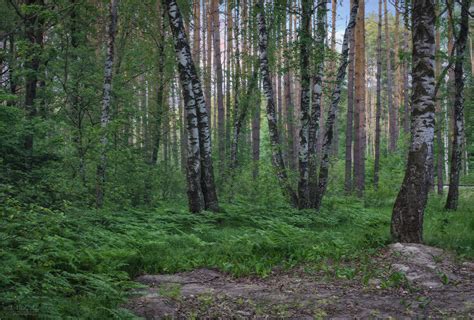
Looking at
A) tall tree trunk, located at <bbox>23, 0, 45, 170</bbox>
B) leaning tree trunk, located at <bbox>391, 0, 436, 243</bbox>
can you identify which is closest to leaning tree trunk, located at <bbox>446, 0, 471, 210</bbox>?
leaning tree trunk, located at <bbox>391, 0, 436, 243</bbox>

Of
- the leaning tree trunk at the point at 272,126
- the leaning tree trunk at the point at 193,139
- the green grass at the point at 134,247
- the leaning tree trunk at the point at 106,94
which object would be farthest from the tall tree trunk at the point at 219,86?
the green grass at the point at 134,247

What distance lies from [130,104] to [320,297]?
42.2 ft

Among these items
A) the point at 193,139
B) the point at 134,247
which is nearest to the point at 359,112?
the point at 193,139

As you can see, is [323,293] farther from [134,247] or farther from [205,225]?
[205,225]

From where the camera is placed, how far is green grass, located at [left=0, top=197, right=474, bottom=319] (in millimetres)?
4102

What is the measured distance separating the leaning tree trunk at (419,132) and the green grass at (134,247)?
56 centimetres

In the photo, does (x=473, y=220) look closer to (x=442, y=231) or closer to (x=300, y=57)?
(x=442, y=231)

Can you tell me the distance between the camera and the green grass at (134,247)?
4102 mm

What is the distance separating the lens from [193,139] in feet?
34.0

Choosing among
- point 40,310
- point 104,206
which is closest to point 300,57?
point 104,206

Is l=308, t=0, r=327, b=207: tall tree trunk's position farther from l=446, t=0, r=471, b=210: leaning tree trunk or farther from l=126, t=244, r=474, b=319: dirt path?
l=126, t=244, r=474, b=319: dirt path

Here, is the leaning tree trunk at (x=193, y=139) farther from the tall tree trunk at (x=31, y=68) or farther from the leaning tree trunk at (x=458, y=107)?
the leaning tree trunk at (x=458, y=107)

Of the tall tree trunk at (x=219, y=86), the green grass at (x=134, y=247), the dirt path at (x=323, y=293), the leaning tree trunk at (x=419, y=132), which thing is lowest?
the dirt path at (x=323, y=293)

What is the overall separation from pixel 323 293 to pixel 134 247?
3.09 m
